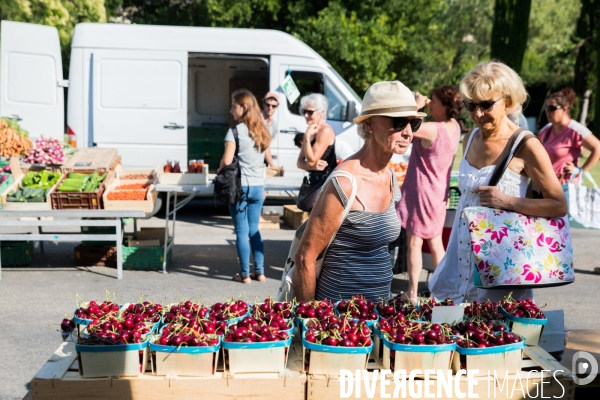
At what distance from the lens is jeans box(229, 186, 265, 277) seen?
24.1 feet

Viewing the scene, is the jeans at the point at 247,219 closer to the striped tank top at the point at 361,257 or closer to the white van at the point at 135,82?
the white van at the point at 135,82

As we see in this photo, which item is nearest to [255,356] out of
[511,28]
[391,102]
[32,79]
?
[391,102]

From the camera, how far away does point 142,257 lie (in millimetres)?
8094

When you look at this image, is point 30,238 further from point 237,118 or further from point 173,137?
point 173,137

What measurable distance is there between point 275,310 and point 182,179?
522 cm

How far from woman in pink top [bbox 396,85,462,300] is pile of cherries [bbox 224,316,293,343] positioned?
329 centimetres

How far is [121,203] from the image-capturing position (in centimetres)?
766

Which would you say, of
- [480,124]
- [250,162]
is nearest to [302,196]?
[250,162]

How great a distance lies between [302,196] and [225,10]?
1401 centimetres

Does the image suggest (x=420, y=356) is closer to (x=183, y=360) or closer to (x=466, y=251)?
Answer: (x=183, y=360)

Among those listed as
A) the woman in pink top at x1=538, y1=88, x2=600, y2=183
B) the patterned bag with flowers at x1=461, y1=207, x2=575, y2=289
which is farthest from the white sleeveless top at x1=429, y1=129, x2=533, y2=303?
the woman in pink top at x1=538, y1=88, x2=600, y2=183

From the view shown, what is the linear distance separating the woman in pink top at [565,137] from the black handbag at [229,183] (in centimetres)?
325

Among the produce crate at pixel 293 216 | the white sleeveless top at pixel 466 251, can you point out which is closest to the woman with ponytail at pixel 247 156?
the produce crate at pixel 293 216

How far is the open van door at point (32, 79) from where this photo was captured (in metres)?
11.2
